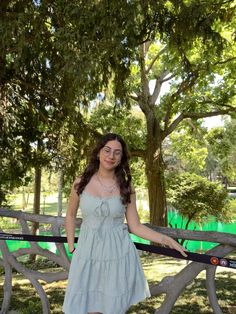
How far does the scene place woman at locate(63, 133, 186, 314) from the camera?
2.34 metres

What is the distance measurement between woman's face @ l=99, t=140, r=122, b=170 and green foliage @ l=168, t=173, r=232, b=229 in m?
13.9

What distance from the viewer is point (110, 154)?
8.00 feet

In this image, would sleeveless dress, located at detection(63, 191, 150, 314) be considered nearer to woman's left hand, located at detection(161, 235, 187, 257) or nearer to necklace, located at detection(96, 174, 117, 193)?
necklace, located at detection(96, 174, 117, 193)

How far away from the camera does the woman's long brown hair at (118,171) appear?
2.42 m

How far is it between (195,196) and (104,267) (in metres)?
14.3

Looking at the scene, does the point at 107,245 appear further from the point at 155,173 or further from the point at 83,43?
the point at 155,173

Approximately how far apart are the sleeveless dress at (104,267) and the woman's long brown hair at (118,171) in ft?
0.18

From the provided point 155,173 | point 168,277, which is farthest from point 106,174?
point 155,173

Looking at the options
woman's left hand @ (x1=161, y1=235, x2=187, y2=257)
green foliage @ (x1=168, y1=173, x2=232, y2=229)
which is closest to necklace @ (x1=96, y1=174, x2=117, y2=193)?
woman's left hand @ (x1=161, y1=235, x2=187, y2=257)

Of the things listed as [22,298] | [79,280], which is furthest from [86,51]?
[22,298]

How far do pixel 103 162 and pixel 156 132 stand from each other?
11.0m

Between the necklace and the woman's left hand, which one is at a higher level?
the necklace

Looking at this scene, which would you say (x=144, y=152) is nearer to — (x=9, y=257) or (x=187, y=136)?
(x=187, y=136)

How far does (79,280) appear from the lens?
7.75ft
